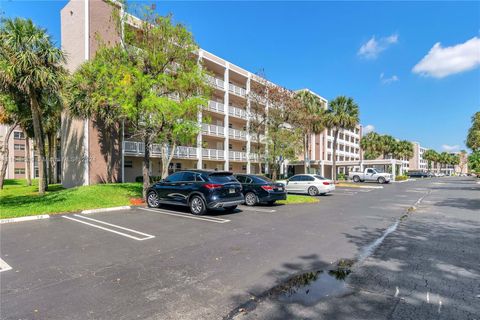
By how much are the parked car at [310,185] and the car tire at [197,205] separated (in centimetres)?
1093

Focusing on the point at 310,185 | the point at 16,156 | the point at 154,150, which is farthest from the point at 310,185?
the point at 16,156

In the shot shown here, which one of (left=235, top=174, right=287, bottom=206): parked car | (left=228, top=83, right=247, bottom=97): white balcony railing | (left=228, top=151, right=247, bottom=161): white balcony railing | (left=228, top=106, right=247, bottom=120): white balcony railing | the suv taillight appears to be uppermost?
(left=228, top=83, right=247, bottom=97): white balcony railing

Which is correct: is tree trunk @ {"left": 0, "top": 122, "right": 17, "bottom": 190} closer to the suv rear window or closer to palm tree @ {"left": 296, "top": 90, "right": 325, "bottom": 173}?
the suv rear window

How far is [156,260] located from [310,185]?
50.7 ft

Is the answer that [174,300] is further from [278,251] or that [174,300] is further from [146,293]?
[278,251]

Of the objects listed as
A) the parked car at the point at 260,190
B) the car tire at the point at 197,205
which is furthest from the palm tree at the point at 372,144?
the car tire at the point at 197,205

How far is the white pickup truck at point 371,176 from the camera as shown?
37156mm

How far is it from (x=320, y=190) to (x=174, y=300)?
16.6m

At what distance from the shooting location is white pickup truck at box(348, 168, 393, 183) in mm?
37156

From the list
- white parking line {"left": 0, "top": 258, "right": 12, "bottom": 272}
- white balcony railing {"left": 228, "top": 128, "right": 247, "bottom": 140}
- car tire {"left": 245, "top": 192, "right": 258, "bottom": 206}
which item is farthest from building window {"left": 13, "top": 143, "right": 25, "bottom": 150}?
white parking line {"left": 0, "top": 258, "right": 12, "bottom": 272}

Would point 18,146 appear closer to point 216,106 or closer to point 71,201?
point 216,106

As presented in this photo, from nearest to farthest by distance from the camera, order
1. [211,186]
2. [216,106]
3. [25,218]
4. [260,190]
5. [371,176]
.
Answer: [25,218] → [211,186] → [260,190] → [216,106] → [371,176]

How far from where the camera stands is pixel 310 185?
19203 millimetres

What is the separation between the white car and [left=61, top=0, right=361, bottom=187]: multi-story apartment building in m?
5.97
